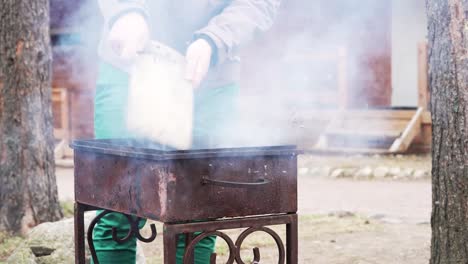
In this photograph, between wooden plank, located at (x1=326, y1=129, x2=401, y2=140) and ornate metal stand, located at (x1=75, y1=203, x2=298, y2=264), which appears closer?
ornate metal stand, located at (x1=75, y1=203, x2=298, y2=264)

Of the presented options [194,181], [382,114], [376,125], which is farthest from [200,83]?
[382,114]

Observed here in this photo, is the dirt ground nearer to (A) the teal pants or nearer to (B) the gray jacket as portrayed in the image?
(A) the teal pants

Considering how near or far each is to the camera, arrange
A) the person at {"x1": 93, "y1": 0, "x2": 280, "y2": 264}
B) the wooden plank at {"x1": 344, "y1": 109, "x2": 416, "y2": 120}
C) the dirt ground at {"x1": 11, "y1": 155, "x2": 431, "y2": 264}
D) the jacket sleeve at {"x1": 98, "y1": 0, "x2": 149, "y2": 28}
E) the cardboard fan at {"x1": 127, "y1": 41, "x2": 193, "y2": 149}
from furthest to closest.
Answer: the wooden plank at {"x1": 344, "y1": 109, "x2": 416, "y2": 120} → the dirt ground at {"x1": 11, "y1": 155, "x2": 431, "y2": 264} → the person at {"x1": 93, "y1": 0, "x2": 280, "y2": 264} → the jacket sleeve at {"x1": 98, "y1": 0, "x2": 149, "y2": 28} → the cardboard fan at {"x1": 127, "y1": 41, "x2": 193, "y2": 149}

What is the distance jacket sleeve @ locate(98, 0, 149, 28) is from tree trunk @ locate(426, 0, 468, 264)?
1505mm

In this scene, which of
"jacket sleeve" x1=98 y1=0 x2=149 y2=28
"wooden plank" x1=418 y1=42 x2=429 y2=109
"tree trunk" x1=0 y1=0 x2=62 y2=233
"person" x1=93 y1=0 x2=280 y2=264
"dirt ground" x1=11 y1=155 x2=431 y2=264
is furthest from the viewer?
"wooden plank" x1=418 y1=42 x2=429 y2=109

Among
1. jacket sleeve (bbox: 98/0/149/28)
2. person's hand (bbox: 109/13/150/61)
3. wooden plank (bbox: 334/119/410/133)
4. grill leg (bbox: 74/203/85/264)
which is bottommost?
grill leg (bbox: 74/203/85/264)

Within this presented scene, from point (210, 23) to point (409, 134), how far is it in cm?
856

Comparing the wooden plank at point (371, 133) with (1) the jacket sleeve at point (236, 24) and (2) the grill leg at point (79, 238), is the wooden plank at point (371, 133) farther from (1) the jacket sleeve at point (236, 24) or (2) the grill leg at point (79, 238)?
(2) the grill leg at point (79, 238)

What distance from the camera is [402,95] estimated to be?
40.6 feet

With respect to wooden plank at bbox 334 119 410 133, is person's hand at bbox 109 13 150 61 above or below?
above

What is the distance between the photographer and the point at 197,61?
266 centimetres

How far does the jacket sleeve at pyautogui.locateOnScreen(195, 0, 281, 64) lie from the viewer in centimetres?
280

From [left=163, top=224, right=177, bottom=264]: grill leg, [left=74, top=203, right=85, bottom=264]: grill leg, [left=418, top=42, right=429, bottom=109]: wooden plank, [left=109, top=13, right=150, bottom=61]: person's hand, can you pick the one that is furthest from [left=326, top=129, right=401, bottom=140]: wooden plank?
[left=163, top=224, right=177, bottom=264]: grill leg

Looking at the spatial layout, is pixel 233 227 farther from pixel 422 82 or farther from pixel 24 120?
pixel 422 82
